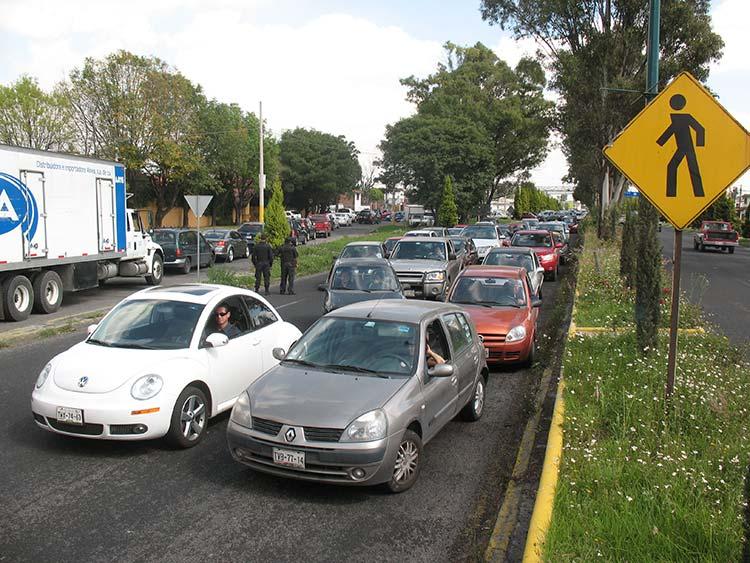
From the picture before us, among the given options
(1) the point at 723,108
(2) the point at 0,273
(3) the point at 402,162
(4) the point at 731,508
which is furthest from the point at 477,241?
(3) the point at 402,162

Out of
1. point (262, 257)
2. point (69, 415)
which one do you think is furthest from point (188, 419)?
point (262, 257)

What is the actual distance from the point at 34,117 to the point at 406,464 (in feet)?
148

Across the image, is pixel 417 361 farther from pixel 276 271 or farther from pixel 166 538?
pixel 276 271

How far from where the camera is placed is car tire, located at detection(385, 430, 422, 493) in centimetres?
555

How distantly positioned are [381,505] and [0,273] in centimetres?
1237

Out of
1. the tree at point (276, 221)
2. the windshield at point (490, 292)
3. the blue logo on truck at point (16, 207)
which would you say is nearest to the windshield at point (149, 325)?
the windshield at point (490, 292)

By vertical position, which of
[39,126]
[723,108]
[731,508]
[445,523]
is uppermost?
[39,126]

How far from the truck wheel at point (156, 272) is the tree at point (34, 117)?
82.9 ft

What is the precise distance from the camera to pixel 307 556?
4.56 m

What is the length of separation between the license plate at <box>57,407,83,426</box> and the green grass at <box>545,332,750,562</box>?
13.7ft

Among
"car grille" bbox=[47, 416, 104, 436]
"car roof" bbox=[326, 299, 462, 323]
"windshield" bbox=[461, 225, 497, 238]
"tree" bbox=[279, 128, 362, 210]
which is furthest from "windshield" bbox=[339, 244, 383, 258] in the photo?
"tree" bbox=[279, 128, 362, 210]

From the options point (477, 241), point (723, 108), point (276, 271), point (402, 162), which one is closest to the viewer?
point (723, 108)

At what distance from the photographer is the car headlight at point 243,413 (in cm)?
561

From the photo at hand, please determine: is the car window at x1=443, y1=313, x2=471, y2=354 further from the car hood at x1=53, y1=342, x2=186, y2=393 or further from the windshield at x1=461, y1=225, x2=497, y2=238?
the windshield at x1=461, y1=225, x2=497, y2=238
